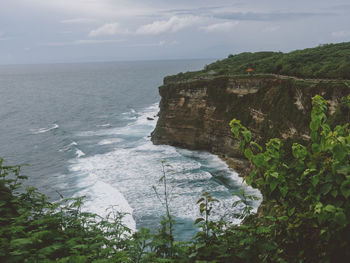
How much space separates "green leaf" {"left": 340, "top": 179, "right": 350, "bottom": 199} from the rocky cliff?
2561 cm

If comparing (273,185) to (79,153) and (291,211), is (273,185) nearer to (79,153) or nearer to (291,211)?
(291,211)

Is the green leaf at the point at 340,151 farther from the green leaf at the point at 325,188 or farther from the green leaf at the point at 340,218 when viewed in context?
the green leaf at the point at 340,218

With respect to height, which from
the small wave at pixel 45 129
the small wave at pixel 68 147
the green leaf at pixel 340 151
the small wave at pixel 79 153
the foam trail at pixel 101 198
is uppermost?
the green leaf at pixel 340 151

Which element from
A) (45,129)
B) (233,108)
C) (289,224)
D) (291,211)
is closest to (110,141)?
(45,129)

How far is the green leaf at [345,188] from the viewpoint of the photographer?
384cm

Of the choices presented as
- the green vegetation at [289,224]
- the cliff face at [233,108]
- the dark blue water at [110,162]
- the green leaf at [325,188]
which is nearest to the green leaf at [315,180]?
the green vegetation at [289,224]

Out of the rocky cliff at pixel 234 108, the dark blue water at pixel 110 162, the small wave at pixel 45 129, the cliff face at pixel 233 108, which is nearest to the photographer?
the dark blue water at pixel 110 162

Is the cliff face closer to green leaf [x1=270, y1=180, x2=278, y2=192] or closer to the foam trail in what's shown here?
the foam trail

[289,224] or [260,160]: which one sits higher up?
[260,160]

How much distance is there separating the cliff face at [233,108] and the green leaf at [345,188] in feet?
84.8

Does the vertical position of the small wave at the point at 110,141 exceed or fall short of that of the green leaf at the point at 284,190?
it falls short

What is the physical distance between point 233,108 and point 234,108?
0.18 m

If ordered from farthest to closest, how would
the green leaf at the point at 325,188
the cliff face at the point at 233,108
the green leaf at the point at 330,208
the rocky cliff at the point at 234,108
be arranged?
the cliff face at the point at 233,108
the rocky cliff at the point at 234,108
the green leaf at the point at 325,188
the green leaf at the point at 330,208

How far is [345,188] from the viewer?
3918mm
